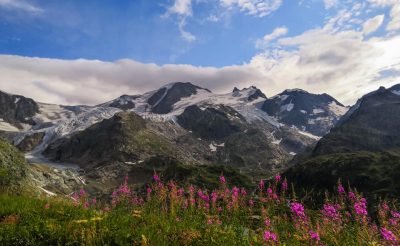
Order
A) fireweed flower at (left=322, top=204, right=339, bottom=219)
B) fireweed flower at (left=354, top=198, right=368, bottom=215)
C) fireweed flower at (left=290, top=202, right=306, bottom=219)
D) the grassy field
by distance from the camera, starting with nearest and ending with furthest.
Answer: the grassy field < fireweed flower at (left=354, top=198, right=368, bottom=215) < fireweed flower at (left=290, top=202, right=306, bottom=219) < fireweed flower at (left=322, top=204, right=339, bottom=219)

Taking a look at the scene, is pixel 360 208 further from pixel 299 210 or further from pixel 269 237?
pixel 269 237

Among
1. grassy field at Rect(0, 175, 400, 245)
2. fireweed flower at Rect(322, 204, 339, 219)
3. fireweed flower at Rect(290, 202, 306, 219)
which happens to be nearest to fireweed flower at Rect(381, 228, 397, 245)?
grassy field at Rect(0, 175, 400, 245)

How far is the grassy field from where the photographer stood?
29.8 ft

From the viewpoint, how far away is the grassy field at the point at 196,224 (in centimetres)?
908

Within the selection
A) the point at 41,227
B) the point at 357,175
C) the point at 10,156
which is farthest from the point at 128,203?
the point at 357,175

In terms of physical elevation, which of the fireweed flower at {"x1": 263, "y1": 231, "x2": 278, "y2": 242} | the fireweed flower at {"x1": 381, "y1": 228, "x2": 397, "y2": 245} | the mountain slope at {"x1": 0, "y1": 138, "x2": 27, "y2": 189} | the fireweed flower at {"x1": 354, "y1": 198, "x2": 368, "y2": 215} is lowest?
the mountain slope at {"x1": 0, "y1": 138, "x2": 27, "y2": 189}

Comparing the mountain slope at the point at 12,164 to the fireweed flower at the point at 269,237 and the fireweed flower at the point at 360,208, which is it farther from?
the fireweed flower at the point at 360,208

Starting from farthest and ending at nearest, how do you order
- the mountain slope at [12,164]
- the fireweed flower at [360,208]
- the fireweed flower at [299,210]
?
the mountain slope at [12,164] → the fireweed flower at [299,210] → the fireweed flower at [360,208]

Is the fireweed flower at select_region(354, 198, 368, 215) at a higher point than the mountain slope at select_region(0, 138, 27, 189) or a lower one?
higher

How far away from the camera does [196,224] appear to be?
1052 centimetres

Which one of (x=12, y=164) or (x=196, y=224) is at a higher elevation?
(x=196, y=224)

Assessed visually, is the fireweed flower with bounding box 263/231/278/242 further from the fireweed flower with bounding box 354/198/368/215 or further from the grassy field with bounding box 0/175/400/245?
the fireweed flower with bounding box 354/198/368/215

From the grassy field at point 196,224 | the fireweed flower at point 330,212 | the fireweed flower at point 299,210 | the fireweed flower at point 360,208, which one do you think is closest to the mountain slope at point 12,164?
the grassy field at point 196,224

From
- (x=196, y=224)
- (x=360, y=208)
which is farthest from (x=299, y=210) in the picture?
(x=196, y=224)
